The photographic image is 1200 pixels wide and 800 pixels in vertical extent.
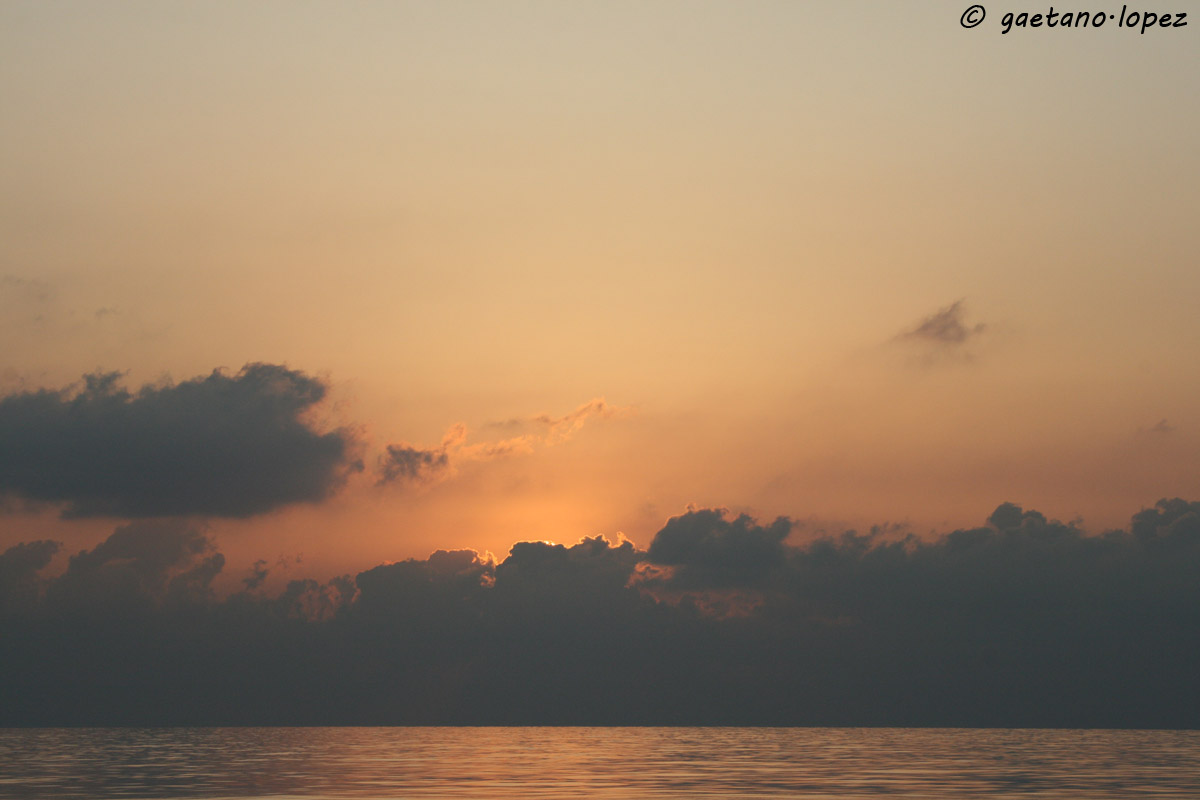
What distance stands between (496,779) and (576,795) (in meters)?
23.7

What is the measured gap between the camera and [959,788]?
310 feet

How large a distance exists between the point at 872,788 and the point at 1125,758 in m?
86.6

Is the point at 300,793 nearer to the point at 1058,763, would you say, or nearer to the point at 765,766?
the point at 765,766

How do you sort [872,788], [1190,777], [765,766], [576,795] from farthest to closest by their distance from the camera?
[765,766], [1190,777], [872,788], [576,795]

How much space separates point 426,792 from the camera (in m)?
88.8

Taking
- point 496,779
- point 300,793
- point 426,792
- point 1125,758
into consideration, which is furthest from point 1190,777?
point 300,793

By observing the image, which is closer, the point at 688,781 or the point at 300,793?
the point at 300,793

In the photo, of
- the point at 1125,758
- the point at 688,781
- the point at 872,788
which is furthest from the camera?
the point at 1125,758

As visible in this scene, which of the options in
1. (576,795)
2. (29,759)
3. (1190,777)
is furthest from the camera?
(29,759)

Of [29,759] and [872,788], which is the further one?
[29,759]

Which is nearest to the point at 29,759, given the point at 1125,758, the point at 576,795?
the point at 576,795

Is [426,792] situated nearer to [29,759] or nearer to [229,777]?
[229,777]

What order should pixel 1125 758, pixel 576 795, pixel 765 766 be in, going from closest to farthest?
1. pixel 576 795
2. pixel 765 766
3. pixel 1125 758

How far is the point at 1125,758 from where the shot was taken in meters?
163
